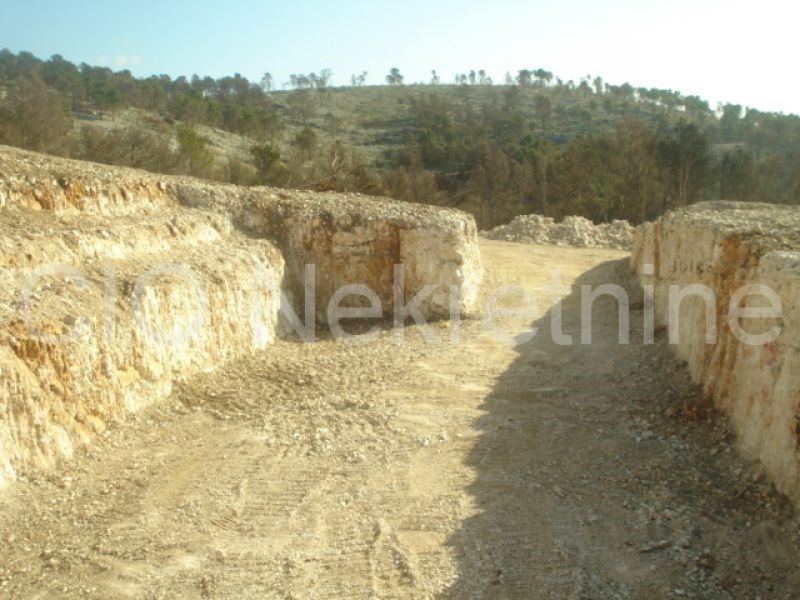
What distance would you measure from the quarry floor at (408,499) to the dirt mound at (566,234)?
10323 mm

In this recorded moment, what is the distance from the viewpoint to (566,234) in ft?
63.0

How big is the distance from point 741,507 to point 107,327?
19.1 feet

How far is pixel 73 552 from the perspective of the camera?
4.97m

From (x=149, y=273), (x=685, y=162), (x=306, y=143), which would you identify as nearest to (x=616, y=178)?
(x=685, y=162)

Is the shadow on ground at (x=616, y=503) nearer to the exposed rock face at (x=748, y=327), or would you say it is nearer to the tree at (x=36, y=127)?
the exposed rock face at (x=748, y=327)

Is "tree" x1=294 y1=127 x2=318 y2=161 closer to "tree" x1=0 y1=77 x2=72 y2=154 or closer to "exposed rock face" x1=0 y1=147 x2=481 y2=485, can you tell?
"tree" x1=0 y1=77 x2=72 y2=154

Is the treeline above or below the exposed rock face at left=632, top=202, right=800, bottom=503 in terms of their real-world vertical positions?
above

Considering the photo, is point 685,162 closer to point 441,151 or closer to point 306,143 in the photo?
point 441,151

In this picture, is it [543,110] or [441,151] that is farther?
[543,110]

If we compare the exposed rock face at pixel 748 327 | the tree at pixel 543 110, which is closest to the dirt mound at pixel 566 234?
the exposed rock face at pixel 748 327

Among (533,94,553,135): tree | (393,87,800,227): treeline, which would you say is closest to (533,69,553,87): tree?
(533,94,553,135): tree

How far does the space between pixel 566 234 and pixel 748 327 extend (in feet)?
43.0

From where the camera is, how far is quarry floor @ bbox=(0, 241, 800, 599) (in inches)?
189

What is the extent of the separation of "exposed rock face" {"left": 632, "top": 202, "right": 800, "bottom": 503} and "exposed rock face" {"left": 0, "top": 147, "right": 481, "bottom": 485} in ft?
12.9
